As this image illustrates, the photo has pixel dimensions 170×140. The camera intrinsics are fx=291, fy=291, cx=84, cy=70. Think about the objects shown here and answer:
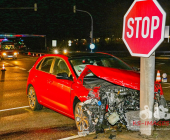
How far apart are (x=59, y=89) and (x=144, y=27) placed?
2.70 metres

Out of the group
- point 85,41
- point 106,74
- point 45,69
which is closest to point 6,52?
point 45,69

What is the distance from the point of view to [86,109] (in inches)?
217

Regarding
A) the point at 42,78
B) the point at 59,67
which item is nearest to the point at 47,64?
the point at 42,78

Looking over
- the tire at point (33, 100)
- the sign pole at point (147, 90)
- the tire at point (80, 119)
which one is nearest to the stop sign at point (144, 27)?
the sign pole at point (147, 90)

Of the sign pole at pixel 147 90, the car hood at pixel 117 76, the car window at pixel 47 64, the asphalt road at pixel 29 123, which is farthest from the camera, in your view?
the car window at pixel 47 64

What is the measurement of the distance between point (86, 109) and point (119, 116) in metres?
0.64

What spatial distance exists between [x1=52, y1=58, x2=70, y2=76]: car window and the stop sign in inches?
90.1

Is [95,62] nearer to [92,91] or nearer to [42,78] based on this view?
[42,78]

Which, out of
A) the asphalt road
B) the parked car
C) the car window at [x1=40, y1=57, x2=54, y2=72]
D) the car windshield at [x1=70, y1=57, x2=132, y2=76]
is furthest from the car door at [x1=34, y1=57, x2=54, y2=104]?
the parked car

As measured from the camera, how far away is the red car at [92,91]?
18.0 ft

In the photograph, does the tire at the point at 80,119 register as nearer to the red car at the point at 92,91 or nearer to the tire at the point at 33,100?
the red car at the point at 92,91

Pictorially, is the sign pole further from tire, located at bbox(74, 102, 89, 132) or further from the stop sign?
tire, located at bbox(74, 102, 89, 132)

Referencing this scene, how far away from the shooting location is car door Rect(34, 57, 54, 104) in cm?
729

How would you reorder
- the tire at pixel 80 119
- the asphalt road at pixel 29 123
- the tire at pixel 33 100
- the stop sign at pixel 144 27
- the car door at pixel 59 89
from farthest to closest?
1. the tire at pixel 33 100
2. the car door at pixel 59 89
3. the asphalt road at pixel 29 123
4. the tire at pixel 80 119
5. the stop sign at pixel 144 27
